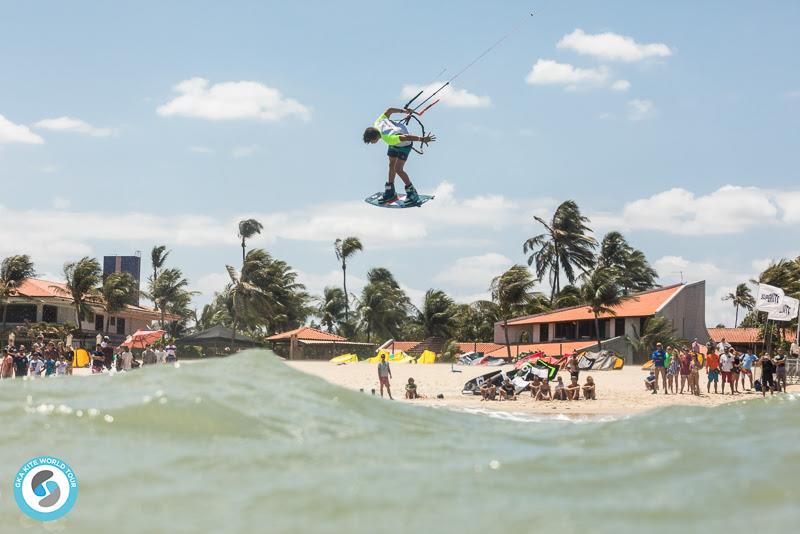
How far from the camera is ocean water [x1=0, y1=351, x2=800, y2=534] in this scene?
4.42 metres

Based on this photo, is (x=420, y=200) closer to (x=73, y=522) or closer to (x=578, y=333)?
(x=73, y=522)

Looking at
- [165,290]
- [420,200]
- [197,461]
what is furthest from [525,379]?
[165,290]

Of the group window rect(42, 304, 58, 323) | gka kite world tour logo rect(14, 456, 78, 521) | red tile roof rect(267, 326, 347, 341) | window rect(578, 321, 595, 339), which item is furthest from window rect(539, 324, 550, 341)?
gka kite world tour logo rect(14, 456, 78, 521)

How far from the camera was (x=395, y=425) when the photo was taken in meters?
7.16

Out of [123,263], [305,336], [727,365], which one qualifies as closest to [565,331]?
[305,336]

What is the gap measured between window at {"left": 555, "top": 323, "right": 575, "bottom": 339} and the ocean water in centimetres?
4224

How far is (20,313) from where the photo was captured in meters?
56.7

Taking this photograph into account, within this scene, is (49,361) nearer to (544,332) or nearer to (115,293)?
(544,332)

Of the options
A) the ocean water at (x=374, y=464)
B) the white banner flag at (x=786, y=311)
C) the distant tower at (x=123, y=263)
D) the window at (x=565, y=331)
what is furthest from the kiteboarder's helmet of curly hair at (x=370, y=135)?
the distant tower at (x=123, y=263)

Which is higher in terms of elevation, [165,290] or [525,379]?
[165,290]

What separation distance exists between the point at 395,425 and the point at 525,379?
1935cm

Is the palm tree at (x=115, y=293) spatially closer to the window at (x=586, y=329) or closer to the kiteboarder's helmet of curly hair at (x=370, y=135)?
the window at (x=586, y=329)

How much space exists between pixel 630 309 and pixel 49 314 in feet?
127

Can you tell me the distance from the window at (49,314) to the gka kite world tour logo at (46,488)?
5561 cm
